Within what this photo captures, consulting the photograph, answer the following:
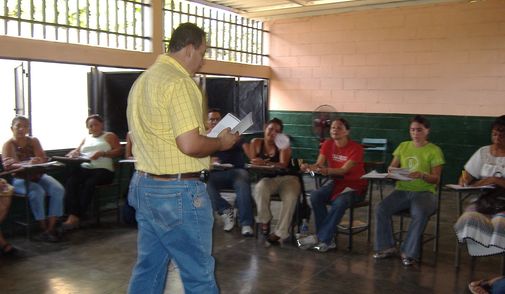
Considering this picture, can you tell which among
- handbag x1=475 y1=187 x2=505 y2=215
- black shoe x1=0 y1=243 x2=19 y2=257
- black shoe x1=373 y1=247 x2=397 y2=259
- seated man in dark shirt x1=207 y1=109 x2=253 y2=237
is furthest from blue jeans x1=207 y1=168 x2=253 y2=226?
handbag x1=475 y1=187 x2=505 y2=215

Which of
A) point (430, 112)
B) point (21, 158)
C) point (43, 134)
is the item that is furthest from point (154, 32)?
point (430, 112)

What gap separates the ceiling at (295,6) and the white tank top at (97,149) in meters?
3.13

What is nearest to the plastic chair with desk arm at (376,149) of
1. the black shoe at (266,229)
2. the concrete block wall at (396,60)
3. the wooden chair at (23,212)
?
the concrete block wall at (396,60)

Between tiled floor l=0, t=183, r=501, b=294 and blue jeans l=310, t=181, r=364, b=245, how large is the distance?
0.19 metres

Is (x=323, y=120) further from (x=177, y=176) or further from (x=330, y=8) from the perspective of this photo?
(x=177, y=176)

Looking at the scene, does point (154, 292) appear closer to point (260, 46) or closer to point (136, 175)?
point (136, 175)

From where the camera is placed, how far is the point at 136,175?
2.09 meters

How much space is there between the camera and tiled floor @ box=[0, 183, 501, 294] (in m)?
3.35

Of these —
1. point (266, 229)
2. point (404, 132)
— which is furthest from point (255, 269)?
point (404, 132)

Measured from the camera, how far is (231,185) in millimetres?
4922

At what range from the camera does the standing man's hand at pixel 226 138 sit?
6.65 feet

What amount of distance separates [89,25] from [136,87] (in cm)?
399

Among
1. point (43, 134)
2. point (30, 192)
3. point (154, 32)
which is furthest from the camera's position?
point (154, 32)

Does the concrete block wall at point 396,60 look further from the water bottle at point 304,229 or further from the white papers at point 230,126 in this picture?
→ the white papers at point 230,126
